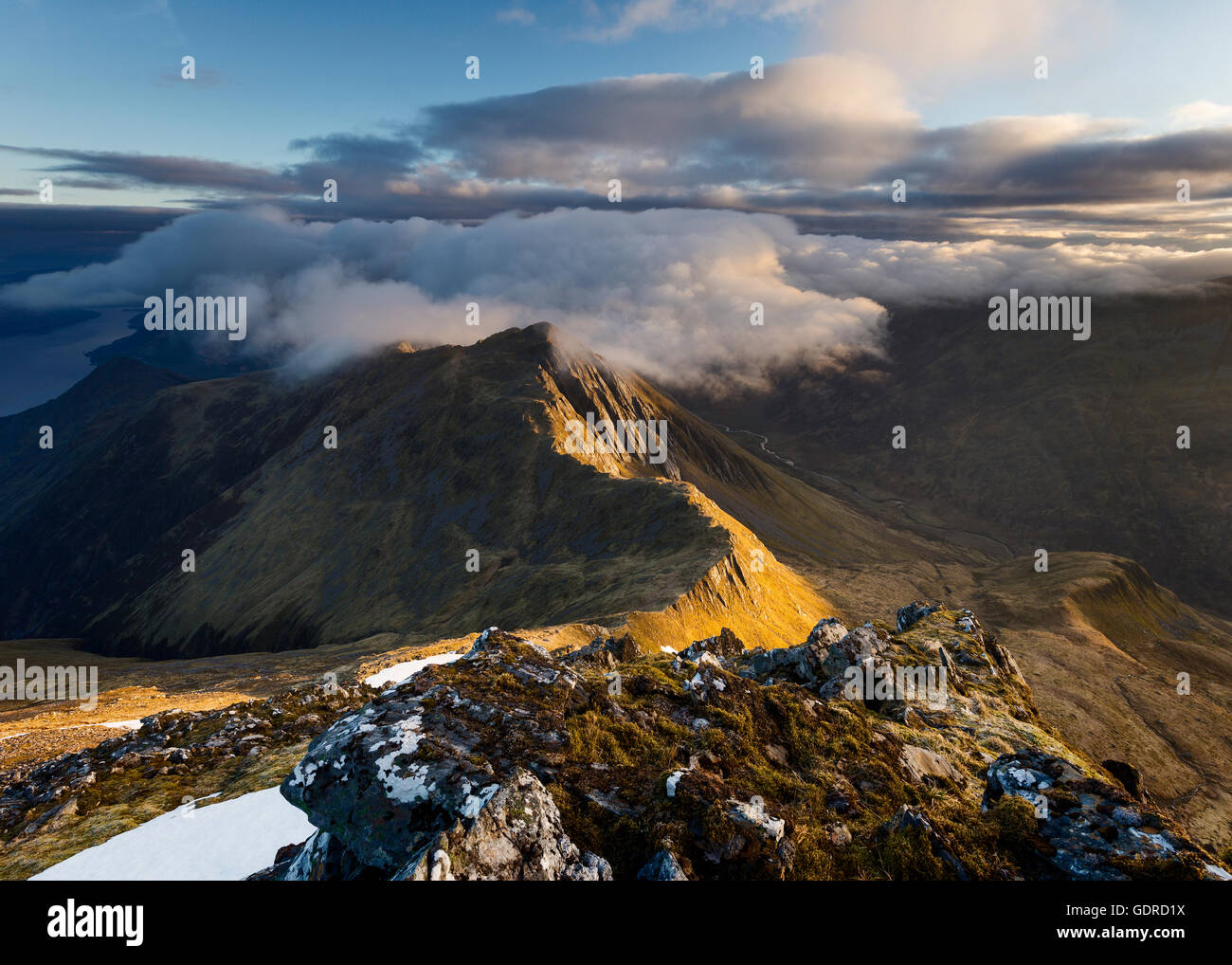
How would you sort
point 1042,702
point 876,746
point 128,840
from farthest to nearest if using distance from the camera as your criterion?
point 1042,702
point 128,840
point 876,746

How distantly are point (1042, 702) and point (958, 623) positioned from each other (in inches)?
3437

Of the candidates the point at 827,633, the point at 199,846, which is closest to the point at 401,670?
the point at 199,846

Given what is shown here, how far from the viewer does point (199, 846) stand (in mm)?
25766

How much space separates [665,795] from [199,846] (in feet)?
73.8

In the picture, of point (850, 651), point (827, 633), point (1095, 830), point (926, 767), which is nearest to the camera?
point (1095, 830)

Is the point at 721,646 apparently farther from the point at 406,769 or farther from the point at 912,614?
the point at 406,769

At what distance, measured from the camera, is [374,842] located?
14.7 metres

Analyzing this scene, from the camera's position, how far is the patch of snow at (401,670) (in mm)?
64438

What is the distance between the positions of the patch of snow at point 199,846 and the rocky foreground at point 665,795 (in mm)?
6322

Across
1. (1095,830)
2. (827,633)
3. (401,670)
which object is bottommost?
(401,670)

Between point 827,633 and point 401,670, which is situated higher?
point 827,633

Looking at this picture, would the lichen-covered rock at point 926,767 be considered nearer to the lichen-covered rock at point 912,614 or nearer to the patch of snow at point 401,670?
the lichen-covered rock at point 912,614
